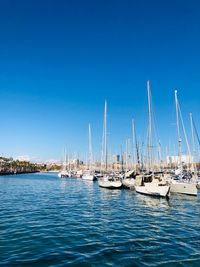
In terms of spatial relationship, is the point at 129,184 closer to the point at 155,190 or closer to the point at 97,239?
the point at 155,190

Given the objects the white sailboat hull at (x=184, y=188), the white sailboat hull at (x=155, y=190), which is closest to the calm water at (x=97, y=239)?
the white sailboat hull at (x=155, y=190)

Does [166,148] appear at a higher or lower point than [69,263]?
higher

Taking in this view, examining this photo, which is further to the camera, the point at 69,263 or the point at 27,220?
the point at 27,220

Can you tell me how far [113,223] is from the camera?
2298 cm

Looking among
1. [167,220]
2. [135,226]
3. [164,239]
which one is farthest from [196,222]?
[164,239]

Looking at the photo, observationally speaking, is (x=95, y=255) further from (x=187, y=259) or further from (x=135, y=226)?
(x=135, y=226)

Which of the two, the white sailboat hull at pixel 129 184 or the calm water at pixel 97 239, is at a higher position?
the white sailboat hull at pixel 129 184

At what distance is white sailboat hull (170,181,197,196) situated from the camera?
46094 millimetres

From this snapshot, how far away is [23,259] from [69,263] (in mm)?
2235

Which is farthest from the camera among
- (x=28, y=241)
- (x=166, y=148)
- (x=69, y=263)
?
(x=166, y=148)

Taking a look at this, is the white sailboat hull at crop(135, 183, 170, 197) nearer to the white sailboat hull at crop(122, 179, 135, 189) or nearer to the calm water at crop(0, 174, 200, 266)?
the calm water at crop(0, 174, 200, 266)

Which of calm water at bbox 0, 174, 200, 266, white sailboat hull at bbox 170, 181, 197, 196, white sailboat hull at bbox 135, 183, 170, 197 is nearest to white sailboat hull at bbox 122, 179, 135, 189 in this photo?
white sailboat hull at bbox 170, 181, 197, 196

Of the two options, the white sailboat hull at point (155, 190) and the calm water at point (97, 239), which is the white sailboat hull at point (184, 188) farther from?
the calm water at point (97, 239)

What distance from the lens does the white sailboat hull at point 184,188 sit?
151 feet
